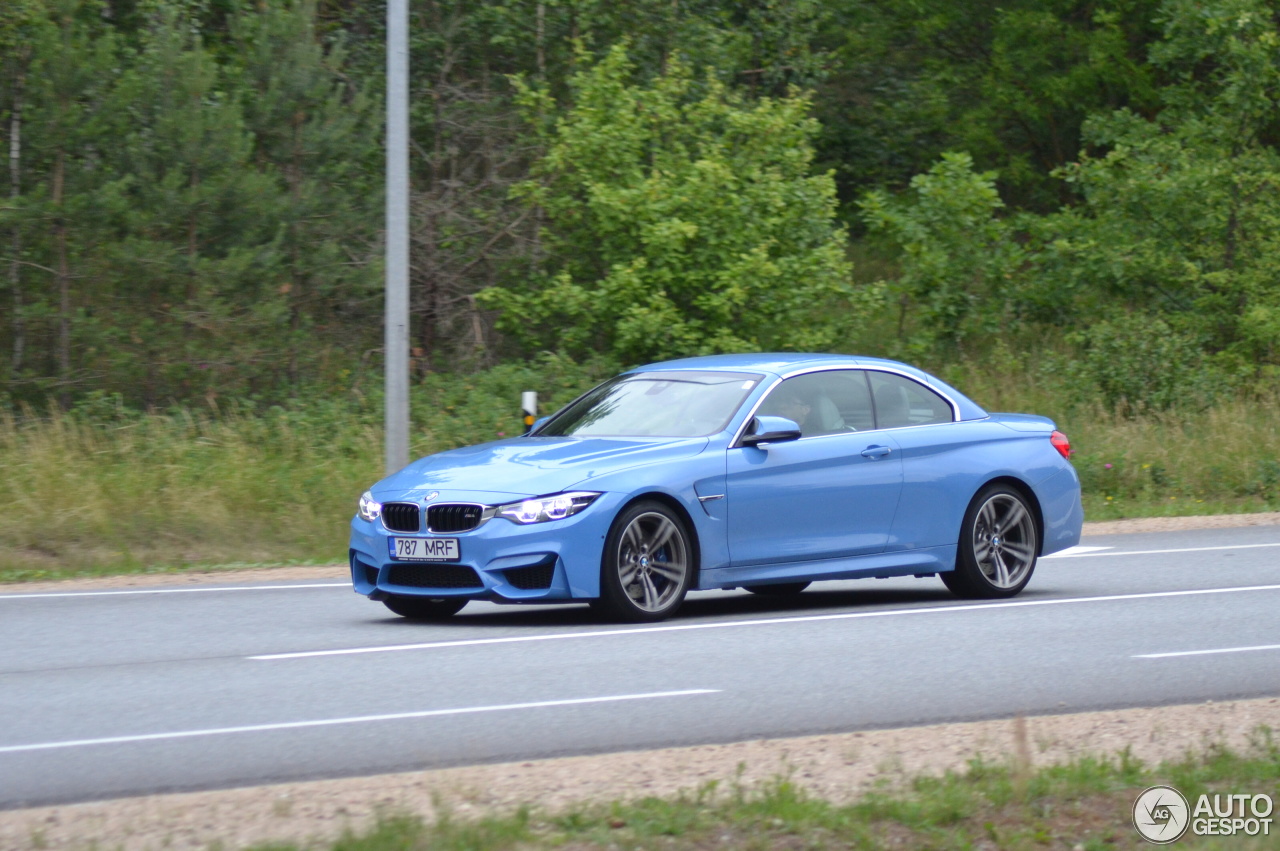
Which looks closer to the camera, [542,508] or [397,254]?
[542,508]

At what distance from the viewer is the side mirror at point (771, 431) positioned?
10.5 m

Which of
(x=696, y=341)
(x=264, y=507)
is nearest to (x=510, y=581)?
(x=264, y=507)

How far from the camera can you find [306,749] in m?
6.88

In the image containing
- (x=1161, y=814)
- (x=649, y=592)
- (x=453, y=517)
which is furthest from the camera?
(x=649, y=592)

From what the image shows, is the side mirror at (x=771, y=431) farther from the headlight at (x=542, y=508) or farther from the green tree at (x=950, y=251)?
the green tree at (x=950, y=251)

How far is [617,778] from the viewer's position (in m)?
6.29

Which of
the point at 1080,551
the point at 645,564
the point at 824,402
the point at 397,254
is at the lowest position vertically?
the point at 1080,551

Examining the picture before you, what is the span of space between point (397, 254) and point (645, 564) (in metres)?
6.59

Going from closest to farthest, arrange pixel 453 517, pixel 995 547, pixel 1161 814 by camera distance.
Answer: pixel 1161 814 → pixel 453 517 → pixel 995 547

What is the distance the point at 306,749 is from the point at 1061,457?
22.5ft

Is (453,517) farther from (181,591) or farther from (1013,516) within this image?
(1013,516)

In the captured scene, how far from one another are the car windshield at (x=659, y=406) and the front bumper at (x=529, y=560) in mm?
1070

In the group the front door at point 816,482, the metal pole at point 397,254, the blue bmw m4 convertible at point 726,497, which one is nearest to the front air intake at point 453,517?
the blue bmw m4 convertible at point 726,497

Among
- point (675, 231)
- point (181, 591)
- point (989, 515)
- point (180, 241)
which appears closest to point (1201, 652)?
point (989, 515)
